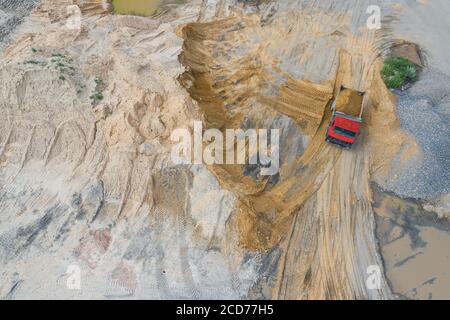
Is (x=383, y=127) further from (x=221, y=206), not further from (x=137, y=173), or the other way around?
(x=137, y=173)

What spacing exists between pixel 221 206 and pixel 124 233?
3.17 meters

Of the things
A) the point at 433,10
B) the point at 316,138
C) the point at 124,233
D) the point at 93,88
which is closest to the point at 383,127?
the point at 316,138

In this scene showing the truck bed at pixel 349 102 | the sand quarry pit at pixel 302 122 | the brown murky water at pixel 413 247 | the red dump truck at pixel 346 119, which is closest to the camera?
the brown murky water at pixel 413 247

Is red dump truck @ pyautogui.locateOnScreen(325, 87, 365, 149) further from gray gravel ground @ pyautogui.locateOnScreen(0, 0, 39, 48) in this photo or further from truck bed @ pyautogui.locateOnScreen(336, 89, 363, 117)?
gray gravel ground @ pyautogui.locateOnScreen(0, 0, 39, 48)

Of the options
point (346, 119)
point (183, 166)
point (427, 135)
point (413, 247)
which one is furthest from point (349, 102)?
point (183, 166)

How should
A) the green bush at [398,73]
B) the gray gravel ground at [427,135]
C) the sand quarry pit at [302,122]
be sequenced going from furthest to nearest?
the green bush at [398,73]
the gray gravel ground at [427,135]
the sand quarry pit at [302,122]

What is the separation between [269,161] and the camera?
14.3 meters

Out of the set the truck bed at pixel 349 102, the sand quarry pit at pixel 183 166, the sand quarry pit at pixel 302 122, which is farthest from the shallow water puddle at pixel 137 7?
the truck bed at pixel 349 102

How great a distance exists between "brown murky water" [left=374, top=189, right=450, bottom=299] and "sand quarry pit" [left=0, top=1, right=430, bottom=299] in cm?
48

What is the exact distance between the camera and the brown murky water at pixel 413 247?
12.0 metres

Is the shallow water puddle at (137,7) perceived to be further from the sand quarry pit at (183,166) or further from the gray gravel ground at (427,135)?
the gray gravel ground at (427,135)

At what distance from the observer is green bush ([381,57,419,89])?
1630 cm

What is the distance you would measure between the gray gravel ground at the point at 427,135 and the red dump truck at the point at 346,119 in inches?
69.1

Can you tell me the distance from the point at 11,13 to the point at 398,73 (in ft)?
56.9
